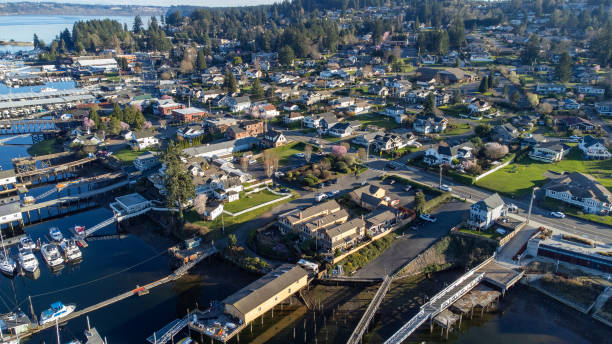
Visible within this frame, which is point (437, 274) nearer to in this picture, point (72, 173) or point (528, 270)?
point (528, 270)

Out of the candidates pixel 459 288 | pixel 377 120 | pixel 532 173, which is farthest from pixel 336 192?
pixel 377 120

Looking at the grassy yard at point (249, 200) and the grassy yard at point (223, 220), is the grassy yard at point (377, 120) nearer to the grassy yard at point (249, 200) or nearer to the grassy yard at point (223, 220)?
the grassy yard at point (249, 200)

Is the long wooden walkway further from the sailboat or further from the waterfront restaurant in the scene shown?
the waterfront restaurant

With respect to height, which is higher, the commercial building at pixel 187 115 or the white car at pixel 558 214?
the commercial building at pixel 187 115

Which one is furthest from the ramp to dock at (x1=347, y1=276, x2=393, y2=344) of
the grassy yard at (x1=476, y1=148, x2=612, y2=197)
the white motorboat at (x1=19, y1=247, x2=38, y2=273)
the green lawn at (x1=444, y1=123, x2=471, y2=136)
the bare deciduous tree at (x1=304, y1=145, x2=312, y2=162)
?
the green lawn at (x1=444, y1=123, x2=471, y2=136)

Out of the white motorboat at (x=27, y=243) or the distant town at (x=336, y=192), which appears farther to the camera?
the white motorboat at (x=27, y=243)

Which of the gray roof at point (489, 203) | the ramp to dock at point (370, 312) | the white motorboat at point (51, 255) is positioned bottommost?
the ramp to dock at point (370, 312)

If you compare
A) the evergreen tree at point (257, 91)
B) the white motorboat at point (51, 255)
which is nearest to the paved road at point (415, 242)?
the white motorboat at point (51, 255)
